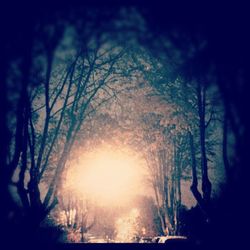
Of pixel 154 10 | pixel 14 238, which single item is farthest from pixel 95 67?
→ pixel 14 238

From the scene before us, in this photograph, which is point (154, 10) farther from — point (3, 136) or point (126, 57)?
point (126, 57)

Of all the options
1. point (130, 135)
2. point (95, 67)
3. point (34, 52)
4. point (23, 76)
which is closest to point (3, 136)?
point (23, 76)

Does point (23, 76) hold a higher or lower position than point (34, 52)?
lower

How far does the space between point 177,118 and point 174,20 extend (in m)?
6.21

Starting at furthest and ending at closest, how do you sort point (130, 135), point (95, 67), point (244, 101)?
point (130, 135) < point (95, 67) < point (244, 101)

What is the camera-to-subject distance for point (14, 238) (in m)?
8.67

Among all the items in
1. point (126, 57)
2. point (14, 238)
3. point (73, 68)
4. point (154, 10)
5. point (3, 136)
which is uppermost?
point (126, 57)

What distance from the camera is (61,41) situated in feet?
28.9

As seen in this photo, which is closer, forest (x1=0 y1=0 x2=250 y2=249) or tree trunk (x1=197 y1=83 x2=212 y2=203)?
forest (x1=0 y1=0 x2=250 y2=249)

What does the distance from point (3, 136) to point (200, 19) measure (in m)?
4.76

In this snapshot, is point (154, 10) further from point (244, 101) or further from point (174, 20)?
point (244, 101)

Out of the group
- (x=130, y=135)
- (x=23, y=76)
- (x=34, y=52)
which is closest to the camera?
(x=23, y=76)

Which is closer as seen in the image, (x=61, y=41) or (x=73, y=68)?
(x=61, y=41)

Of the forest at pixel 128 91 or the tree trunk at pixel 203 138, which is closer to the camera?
the forest at pixel 128 91
